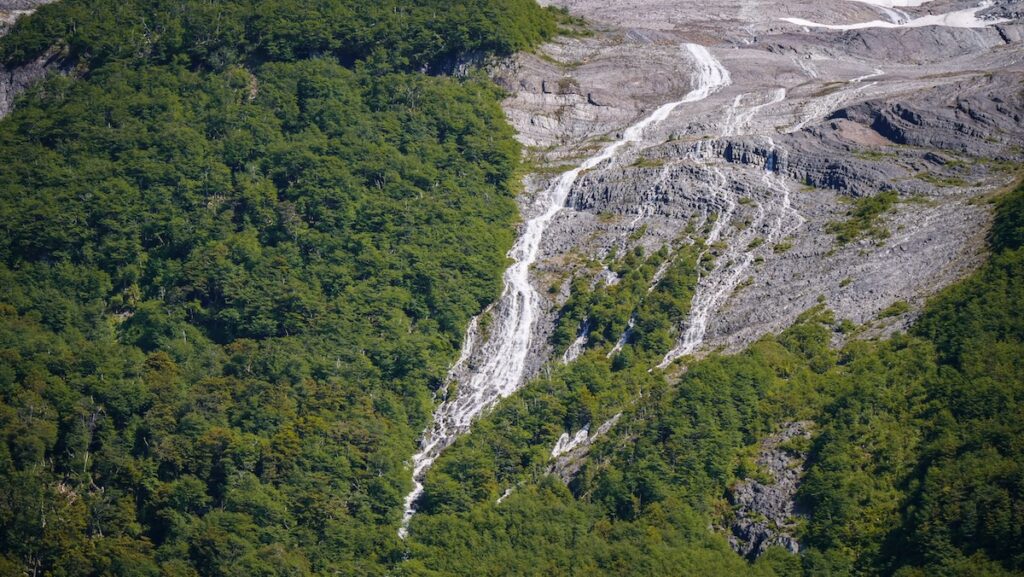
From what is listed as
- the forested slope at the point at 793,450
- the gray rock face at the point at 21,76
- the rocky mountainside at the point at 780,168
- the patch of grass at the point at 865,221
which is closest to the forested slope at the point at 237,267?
the gray rock face at the point at 21,76

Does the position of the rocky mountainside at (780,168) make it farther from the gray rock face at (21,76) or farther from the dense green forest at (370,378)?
the gray rock face at (21,76)

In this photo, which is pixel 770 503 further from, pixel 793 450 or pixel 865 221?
pixel 865 221

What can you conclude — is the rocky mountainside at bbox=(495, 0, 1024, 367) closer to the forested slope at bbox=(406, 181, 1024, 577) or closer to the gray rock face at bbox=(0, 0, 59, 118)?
the forested slope at bbox=(406, 181, 1024, 577)

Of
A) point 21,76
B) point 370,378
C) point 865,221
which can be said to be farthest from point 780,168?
point 21,76

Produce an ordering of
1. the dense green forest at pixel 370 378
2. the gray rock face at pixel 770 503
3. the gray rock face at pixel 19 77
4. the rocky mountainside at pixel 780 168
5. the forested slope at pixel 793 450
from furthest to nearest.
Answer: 1. the gray rock face at pixel 19 77
2. the rocky mountainside at pixel 780 168
3. the dense green forest at pixel 370 378
4. the gray rock face at pixel 770 503
5. the forested slope at pixel 793 450

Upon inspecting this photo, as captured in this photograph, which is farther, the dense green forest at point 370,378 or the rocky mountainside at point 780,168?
the rocky mountainside at point 780,168

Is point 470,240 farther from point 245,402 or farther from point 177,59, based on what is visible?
point 177,59

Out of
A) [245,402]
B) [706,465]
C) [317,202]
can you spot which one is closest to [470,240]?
[317,202]
